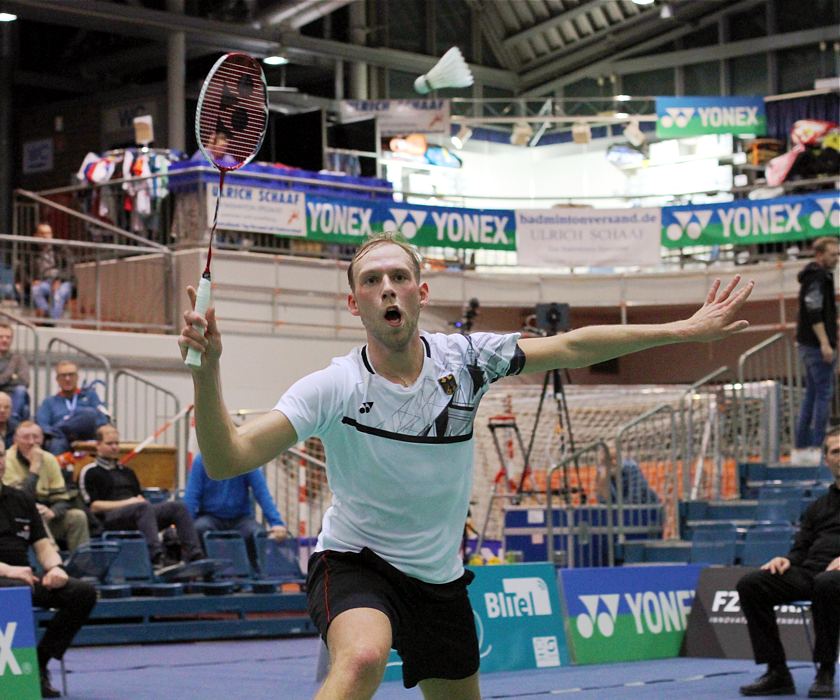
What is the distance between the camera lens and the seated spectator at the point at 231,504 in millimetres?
12578

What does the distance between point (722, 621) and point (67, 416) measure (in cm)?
625

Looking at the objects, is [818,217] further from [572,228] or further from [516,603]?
[516,603]

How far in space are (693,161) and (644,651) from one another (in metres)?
17.4

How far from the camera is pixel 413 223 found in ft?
67.5

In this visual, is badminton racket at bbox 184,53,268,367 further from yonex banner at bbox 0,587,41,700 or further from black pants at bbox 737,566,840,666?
black pants at bbox 737,566,840,666

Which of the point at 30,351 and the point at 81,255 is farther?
the point at 81,255

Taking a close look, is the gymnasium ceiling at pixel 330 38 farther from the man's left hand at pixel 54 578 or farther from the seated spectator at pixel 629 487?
the man's left hand at pixel 54 578

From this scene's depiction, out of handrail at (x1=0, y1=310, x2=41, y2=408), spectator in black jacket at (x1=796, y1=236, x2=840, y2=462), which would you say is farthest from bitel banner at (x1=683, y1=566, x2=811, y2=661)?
handrail at (x1=0, y1=310, x2=41, y2=408)

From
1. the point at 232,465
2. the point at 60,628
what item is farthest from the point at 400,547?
the point at 60,628

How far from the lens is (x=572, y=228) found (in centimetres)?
2122

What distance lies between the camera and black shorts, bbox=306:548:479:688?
13.8ft

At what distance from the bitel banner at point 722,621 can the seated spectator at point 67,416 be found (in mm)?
5860

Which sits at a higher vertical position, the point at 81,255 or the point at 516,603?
the point at 81,255

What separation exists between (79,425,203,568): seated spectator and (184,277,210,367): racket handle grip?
8636mm
